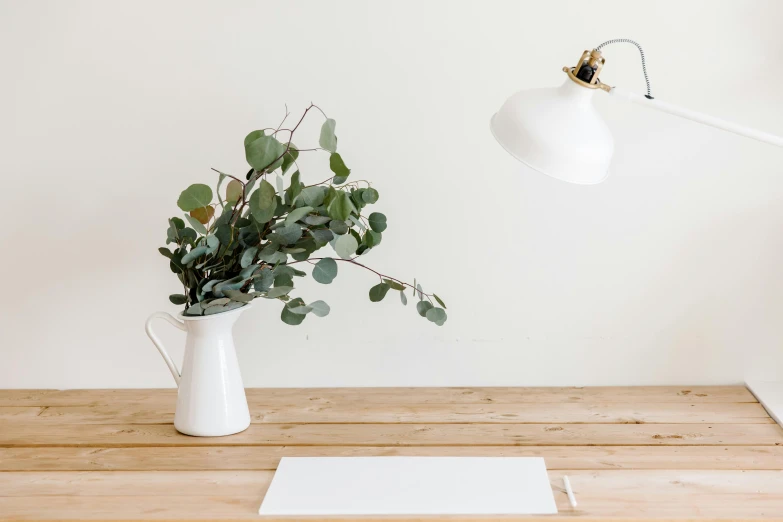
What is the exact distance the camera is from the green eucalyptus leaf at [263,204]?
0.97 meters

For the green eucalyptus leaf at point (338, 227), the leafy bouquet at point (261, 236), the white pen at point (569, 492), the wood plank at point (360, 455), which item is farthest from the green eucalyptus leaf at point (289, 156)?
the white pen at point (569, 492)

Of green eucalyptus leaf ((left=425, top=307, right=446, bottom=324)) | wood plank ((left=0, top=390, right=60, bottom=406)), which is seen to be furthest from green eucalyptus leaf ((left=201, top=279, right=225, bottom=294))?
wood plank ((left=0, top=390, right=60, bottom=406))

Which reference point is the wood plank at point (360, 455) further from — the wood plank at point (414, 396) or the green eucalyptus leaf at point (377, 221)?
the green eucalyptus leaf at point (377, 221)

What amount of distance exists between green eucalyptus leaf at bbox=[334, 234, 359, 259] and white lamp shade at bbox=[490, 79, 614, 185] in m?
0.29

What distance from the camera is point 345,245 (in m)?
1.00

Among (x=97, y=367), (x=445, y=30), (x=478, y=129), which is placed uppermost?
(x=445, y=30)

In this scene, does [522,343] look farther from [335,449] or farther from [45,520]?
[45,520]

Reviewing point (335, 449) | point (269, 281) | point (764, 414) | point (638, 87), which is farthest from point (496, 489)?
point (638, 87)

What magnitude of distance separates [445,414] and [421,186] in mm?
408

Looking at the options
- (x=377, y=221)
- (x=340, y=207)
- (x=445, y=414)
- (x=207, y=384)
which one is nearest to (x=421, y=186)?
(x=377, y=221)

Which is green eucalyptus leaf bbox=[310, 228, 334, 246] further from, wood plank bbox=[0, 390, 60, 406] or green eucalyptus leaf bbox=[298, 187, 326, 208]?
wood plank bbox=[0, 390, 60, 406]

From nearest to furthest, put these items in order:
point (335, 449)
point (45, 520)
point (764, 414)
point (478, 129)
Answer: point (45, 520) → point (335, 449) → point (764, 414) → point (478, 129)

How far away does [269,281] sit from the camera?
3.43ft

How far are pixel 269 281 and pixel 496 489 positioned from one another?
0.44 meters
